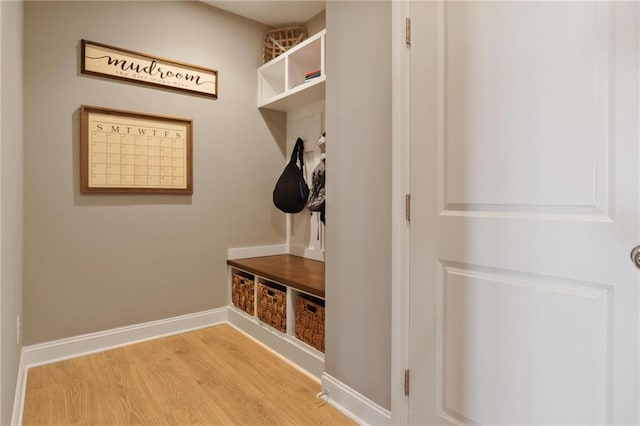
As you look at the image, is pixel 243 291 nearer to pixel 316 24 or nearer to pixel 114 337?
pixel 114 337

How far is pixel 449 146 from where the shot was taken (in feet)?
4.33

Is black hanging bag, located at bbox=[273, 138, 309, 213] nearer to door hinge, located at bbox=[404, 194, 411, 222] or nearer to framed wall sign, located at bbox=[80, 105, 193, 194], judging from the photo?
framed wall sign, located at bbox=[80, 105, 193, 194]

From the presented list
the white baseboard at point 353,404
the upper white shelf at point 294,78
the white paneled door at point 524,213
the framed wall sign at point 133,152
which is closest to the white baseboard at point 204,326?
the white baseboard at point 353,404

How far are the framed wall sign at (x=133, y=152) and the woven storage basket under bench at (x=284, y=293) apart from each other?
82cm

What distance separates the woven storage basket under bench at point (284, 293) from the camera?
7.14 ft

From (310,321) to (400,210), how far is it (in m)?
1.06

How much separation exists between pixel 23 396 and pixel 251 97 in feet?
8.35

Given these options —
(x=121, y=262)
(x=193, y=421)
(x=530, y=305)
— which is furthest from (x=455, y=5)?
(x=121, y=262)

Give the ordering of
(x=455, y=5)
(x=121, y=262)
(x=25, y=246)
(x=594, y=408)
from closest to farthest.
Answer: (x=594, y=408) < (x=455, y=5) < (x=25, y=246) < (x=121, y=262)

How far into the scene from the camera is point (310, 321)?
2.20 meters

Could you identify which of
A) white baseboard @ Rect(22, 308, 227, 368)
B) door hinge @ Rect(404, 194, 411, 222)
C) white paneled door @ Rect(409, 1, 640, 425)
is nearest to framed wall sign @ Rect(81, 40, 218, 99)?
white baseboard @ Rect(22, 308, 227, 368)

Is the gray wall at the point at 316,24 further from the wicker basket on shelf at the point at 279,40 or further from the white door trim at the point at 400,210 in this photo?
the white door trim at the point at 400,210

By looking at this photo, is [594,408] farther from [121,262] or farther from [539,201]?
[121,262]

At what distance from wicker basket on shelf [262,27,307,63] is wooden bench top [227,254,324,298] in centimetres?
177
